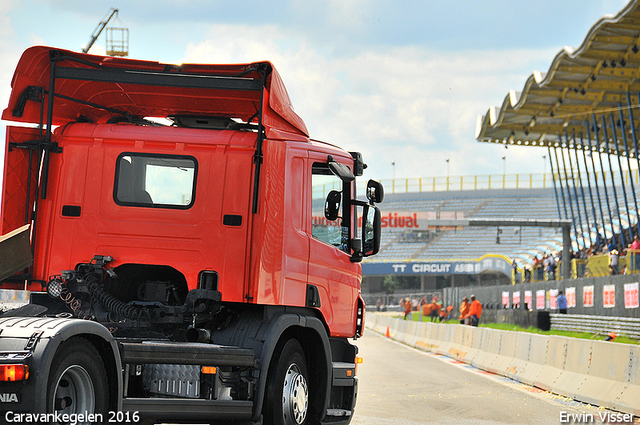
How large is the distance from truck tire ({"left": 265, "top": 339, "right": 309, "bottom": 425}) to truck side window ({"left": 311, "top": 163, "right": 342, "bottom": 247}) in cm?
115

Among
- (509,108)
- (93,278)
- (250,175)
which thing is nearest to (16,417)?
(93,278)

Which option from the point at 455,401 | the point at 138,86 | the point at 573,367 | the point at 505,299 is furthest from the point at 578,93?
the point at 138,86

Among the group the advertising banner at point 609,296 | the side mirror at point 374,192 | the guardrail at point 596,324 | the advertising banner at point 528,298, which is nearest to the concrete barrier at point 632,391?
the side mirror at point 374,192

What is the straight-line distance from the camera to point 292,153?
7988 mm

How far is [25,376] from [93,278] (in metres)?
2.03

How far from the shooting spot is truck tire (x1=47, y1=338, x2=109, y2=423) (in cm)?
579

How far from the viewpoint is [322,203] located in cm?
852

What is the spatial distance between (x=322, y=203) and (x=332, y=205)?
0.12m

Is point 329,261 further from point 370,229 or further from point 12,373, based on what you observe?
point 12,373

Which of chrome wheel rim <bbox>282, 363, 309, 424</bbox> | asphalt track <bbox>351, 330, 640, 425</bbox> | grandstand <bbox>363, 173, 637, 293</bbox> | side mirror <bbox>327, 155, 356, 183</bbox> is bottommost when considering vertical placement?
asphalt track <bbox>351, 330, 640, 425</bbox>

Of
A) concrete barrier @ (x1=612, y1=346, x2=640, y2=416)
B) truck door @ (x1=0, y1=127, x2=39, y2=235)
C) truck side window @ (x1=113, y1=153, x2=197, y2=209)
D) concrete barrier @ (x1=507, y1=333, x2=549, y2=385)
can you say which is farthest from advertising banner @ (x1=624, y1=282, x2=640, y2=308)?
truck door @ (x1=0, y1=127, x2=39, y2=235)

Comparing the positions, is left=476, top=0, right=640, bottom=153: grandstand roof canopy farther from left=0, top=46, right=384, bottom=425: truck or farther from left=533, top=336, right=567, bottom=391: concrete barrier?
left=0, top=46, right=384, bottom=425: truck

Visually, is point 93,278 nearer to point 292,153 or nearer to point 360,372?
point 292,153

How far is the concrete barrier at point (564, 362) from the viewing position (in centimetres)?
1151
